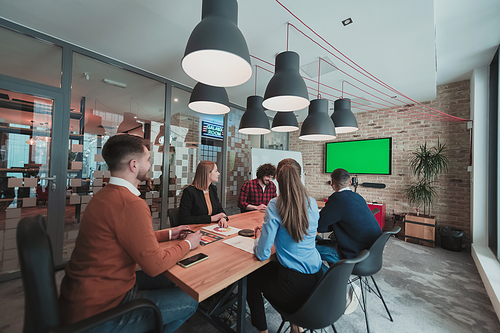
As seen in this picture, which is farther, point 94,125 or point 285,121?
point 94,125

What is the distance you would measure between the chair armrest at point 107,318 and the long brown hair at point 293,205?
816mm

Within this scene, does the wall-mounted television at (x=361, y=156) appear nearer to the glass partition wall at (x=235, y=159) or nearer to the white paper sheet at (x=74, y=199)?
the glass partition wall at (x=235, y=159)

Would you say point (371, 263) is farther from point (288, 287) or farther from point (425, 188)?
point (425, 188)

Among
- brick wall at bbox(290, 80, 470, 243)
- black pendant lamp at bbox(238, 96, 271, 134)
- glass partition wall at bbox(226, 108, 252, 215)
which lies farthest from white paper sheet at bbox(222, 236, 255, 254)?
brick wall at bbox(290, 80, 470, 243)

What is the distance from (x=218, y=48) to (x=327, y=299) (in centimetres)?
150

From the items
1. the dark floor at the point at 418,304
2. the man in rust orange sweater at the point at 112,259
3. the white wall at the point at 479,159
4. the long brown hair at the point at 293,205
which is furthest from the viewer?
the white wall at the point at 479,159

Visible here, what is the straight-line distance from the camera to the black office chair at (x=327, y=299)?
45.4 inches

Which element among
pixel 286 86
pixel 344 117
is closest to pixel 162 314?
pixel 286 86

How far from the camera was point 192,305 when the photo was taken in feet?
4.15

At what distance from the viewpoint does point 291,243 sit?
1.36m

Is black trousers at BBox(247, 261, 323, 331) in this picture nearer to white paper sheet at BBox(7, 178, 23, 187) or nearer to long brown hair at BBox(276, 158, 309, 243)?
long brown hair at BBox(276, 158, 309, 243)

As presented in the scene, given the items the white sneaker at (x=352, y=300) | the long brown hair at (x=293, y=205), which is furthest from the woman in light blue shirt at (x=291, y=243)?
the white sneaker at (x=352, y=300)

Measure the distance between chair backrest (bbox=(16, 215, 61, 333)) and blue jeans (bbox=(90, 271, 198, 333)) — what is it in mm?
251

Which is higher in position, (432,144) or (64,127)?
(432,144)
